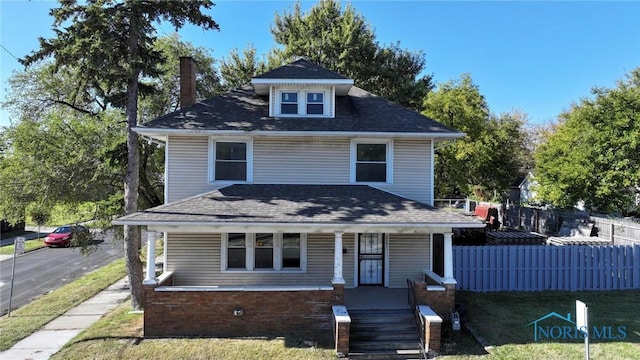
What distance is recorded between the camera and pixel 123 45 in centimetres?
1270

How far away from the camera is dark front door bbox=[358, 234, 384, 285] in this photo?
12.4 m

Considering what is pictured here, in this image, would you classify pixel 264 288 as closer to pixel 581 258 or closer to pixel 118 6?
pixel 118 6

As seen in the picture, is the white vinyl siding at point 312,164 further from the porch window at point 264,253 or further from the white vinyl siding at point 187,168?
the porch window at point 264,253

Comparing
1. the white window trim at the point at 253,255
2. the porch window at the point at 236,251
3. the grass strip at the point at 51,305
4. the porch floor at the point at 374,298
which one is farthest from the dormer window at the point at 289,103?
the grass strip at the point at 51,305

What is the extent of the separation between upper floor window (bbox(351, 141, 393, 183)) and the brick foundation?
4.31 m

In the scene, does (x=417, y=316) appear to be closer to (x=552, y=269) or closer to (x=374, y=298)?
(x=374, y=298)

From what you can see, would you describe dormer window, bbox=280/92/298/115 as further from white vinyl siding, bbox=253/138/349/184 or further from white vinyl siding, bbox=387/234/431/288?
white vinyl siding, bbox=387/234/431/288

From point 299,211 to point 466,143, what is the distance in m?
17.6

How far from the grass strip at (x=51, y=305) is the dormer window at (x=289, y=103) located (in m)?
10.0

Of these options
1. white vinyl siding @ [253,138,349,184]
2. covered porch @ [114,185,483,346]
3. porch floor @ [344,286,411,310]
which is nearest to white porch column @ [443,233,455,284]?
covered porch @ [114,185,483,346]

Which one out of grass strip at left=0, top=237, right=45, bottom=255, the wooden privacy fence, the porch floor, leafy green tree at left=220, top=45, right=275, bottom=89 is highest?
leafy green tree at left=220, top=45, right=275, bottom=89

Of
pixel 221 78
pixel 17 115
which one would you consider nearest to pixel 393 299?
pixel 17 115

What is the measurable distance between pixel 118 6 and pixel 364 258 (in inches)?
449

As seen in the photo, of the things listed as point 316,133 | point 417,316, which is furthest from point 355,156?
point 417,316
